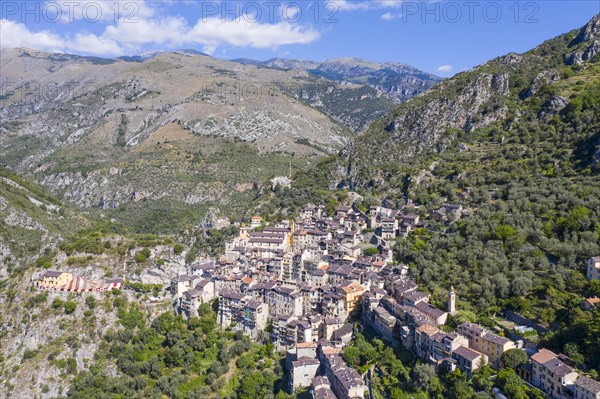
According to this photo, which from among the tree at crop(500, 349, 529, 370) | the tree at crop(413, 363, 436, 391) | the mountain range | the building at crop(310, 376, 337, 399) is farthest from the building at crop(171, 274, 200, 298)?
the tree at crop(500, 349, 529, 370)

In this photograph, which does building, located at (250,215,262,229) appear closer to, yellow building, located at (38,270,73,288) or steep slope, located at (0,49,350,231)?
yellow building, located at (38,270,73,288)

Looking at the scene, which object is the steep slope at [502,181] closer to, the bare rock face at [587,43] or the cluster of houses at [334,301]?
the bare rock face at [587,43]

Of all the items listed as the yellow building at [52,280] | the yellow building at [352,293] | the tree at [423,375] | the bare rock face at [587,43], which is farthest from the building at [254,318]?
the bare rock face at [587,43]

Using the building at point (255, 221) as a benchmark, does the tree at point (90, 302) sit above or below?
below

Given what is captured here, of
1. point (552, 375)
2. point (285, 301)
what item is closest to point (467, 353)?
point (552, 375)

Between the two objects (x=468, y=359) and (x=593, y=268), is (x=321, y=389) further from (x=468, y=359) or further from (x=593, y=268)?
(x=593, y=268)

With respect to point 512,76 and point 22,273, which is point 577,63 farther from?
point 22,273
